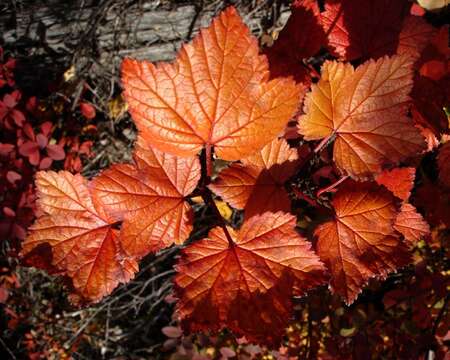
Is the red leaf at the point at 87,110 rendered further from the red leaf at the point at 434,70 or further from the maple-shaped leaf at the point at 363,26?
the red leaf at the point at 434,70

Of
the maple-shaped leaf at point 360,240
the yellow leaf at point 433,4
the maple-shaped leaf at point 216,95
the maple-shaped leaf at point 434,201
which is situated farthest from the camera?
the maple-shaped leaf at point 434,201

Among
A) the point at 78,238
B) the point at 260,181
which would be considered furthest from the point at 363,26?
the point at 78,238

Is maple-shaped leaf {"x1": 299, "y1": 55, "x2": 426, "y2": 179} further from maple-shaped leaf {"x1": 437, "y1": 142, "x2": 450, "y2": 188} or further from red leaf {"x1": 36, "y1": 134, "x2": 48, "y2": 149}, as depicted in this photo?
red leaf {"x1": 36, "y1": 134, "x2": 48, "y2": 149}

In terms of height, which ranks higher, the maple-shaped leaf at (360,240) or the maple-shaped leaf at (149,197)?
the maple-shaped leaf at (149,197)

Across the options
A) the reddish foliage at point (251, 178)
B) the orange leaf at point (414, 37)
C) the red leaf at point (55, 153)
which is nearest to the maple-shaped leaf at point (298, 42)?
the reddish foliage at point (251, 178)

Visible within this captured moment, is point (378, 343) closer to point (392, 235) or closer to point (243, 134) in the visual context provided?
point (392, 235)
